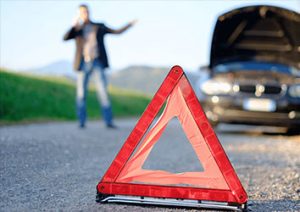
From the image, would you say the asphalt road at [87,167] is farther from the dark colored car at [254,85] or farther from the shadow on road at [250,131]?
the shadow on road at [250,131]

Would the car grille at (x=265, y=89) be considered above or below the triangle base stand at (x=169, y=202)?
below

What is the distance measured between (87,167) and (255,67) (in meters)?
5.64

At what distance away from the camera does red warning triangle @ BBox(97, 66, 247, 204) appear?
366 centimetres

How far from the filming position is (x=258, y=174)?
562 centimetres

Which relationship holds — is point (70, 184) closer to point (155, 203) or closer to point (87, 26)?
point (155, 203)

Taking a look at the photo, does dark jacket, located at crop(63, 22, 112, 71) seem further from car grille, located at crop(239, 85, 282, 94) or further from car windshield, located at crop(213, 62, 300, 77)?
car grille, located at crop(239, 85, 282, 94)

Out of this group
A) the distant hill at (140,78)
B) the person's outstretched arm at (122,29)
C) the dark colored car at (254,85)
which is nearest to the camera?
the dark colored car at (254,85)

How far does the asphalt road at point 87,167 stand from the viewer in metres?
3.88

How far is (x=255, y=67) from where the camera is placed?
10594 mm

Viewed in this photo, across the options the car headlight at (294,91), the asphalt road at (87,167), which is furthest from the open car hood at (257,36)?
the asphalt road at (87,167)

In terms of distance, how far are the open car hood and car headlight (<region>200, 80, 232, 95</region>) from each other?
1.89 feet

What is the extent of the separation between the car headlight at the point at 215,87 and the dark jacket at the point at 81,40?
1.86 m

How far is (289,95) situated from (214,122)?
138 centimetres

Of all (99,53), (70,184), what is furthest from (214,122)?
(70,184)
